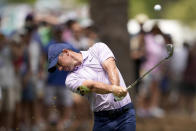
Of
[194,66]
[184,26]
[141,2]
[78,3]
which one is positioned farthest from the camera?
[78,3]

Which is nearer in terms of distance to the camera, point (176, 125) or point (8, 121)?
point (8, 121)

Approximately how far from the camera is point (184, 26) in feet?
123

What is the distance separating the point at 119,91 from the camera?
725 cm

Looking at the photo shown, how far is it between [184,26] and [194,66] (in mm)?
21219

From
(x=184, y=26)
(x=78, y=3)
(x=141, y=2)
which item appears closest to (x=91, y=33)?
(x=141, y=2)

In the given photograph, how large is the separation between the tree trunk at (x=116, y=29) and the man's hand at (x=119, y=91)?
593cm

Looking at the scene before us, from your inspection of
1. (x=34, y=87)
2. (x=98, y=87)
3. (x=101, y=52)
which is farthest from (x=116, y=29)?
(x=98, y=87)

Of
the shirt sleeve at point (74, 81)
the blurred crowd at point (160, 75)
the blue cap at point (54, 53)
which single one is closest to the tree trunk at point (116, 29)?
the blurred crowd at point (160, 75)

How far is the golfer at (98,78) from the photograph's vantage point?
7.54m

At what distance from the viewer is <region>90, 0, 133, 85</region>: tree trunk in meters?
13.4

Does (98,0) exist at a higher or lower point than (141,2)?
higher

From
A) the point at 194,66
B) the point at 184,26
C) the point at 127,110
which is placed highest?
the point at 127,110

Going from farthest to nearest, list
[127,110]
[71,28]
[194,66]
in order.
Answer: [194,66] < [71,28] < [127,110]

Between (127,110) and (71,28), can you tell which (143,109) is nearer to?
(71,28)
